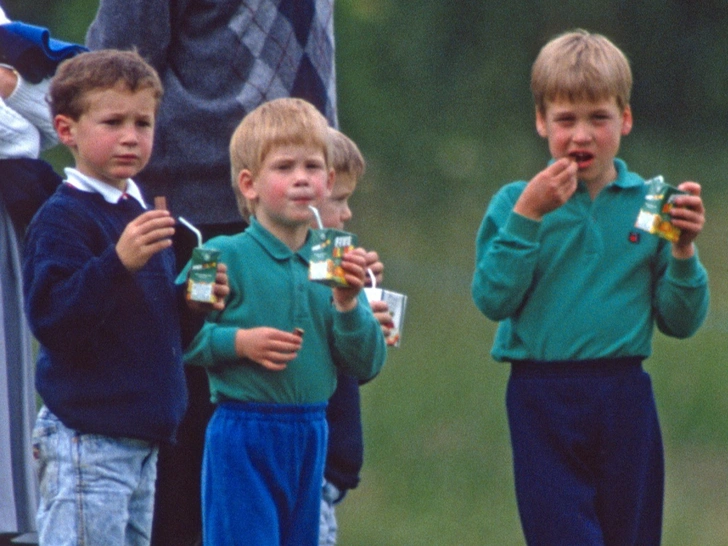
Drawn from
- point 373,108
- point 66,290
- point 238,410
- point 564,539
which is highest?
point 373,108

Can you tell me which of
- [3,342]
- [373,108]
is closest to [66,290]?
[3,342]

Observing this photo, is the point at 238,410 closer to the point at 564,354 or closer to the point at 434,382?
the point at 564,354

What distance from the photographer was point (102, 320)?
359 cm

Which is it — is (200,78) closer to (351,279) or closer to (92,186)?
(92,186)

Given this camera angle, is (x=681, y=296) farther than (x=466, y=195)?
No

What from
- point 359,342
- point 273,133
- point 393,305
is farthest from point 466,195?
point 359,342

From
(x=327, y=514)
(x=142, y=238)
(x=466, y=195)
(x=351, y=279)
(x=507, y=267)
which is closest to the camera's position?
(x=142, y=238)

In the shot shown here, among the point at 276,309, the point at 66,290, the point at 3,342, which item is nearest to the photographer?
the point at 66,290

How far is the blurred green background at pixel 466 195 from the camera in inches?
257

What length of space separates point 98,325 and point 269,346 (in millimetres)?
347

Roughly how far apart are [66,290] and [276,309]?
47 centimetres

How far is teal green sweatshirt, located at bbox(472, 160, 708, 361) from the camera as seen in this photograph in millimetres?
3879

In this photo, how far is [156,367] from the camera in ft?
12.2

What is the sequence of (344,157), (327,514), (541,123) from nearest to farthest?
1. (541,123)
2. (327,514)
3. (344,157)
